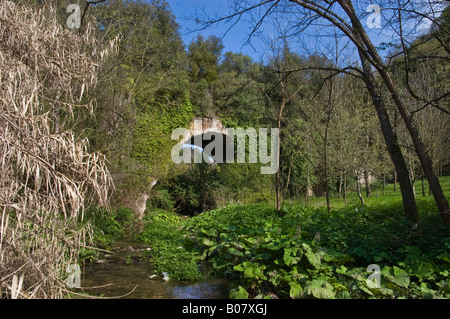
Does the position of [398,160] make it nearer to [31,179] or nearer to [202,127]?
[31,179]

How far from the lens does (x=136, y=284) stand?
241 inches

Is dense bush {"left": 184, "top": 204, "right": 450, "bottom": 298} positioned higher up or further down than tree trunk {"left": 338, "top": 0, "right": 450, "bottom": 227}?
further down

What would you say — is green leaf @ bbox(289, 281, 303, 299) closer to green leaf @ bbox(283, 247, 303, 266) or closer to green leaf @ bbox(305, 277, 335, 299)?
green leaf @ bbox(305, 277, 335, 299)

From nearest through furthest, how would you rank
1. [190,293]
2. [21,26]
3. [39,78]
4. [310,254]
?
[21,26]
[39,78]
[310,254]
[190,293]

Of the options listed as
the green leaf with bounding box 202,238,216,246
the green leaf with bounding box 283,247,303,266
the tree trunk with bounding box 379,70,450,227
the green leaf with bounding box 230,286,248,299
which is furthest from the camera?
the green leaf with bounding box 202,238,216,246

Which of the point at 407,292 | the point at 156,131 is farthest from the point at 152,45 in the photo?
the point at 407,292

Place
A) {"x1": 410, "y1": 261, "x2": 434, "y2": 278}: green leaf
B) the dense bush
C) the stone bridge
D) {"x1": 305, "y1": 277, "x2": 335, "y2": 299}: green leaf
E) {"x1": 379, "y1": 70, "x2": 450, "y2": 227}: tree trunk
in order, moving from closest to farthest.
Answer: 1. {"x1": 305, "y1": 277, "x2": 335, "y2": 299}: green leaf
2. the dense bush
3. {"x1": 410, "y1": 261, "x2": 434, "y2": 278}: green leaf
4. {"x1": 379, "y1": 70, "x2": 450, "y2": 227}: tree trunk
5. the stone bridge

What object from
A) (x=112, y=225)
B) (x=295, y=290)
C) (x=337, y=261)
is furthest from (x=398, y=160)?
(x=112, y=225)

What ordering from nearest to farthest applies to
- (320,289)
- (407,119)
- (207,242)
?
(320,289) → (407,119) → (207,242)

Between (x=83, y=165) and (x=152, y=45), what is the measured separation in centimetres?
1068

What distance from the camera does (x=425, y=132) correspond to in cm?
1347

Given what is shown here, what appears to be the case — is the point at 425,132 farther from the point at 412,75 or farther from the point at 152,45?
the point at 152,45

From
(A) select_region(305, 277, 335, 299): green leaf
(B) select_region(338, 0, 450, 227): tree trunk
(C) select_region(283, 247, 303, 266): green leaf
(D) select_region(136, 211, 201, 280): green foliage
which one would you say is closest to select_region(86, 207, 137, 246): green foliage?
(D) select_region(136, 211, 201, 280): green foliage

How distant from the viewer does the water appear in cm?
550
